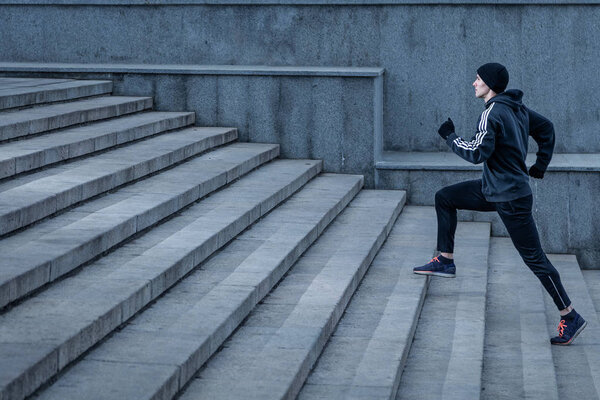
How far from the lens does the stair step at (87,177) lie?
21.7 feet

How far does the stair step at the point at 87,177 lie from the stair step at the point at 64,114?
57cm

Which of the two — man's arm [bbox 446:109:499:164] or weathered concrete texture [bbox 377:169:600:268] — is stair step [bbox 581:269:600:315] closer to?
weathered concrete texture [bbox 377:169:600:268]

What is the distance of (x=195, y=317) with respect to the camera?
5824mm

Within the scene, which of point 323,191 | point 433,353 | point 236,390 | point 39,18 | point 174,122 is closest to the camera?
point 236,390

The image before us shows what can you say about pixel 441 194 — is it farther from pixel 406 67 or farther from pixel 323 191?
pixel 406 67

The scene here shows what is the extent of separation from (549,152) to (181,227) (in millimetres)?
2835

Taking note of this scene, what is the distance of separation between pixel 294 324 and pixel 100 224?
61.3 inches

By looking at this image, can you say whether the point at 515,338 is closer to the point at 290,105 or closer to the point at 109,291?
the point at 109,291

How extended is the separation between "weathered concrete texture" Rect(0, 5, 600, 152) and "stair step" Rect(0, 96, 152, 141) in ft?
4.77

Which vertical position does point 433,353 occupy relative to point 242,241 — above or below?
below

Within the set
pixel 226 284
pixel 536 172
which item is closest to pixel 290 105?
pixel 536 172

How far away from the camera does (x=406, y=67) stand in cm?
1201

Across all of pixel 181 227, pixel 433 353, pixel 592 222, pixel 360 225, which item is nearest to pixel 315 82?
pixel 360 225

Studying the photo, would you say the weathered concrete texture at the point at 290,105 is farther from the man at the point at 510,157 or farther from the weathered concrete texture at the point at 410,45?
the man at the point at 510,157
